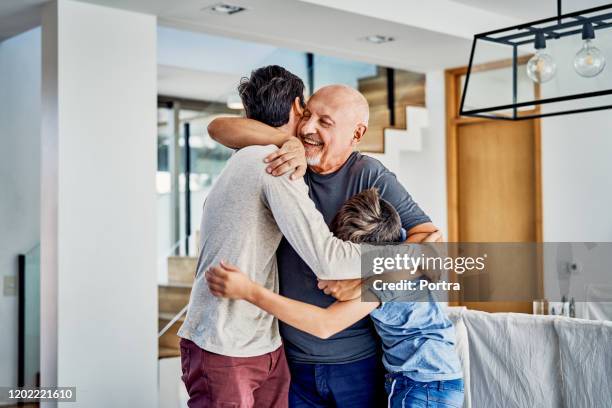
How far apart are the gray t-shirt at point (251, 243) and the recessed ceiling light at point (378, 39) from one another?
387 centimetres

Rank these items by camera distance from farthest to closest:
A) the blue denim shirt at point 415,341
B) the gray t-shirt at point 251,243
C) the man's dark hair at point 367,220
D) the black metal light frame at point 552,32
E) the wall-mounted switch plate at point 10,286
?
the wall-mounted switch plate at point 10,286 → the black metal light frame at point 552,32 → the blue denim shirt at point 415,341 → the man's dark hair at point 367,220 → the gray t-shirt at point 251,243

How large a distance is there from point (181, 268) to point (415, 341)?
4530 mm

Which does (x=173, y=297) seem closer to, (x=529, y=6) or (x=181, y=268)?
(x=181, y=268)

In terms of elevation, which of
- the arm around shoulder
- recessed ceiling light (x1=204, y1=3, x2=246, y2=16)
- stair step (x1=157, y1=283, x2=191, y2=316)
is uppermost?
recessed ceiling light (x1=204, y1=3, x2=246, y2=16)

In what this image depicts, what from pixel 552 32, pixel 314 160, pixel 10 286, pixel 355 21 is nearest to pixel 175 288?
pixel 10 286

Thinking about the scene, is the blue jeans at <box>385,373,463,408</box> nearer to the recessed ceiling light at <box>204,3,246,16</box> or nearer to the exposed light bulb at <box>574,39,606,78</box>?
the exposed light bulb at <box>574,39,606,78</box>

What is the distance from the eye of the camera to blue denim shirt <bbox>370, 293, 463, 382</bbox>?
193 cm

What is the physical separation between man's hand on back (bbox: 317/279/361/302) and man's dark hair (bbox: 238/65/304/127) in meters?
0.44

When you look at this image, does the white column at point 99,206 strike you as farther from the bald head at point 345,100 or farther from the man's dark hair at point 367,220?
the man's dark hair at point 367,220

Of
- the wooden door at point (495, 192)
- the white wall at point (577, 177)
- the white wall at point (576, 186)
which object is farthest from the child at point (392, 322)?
the wooden door at point (495, 192)

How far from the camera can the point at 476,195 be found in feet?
21.6

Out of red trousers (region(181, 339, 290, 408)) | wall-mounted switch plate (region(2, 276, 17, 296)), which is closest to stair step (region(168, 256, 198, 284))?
wall-mounted switch plate (region(2, 276, 17, 296))

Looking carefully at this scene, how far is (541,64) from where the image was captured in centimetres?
363

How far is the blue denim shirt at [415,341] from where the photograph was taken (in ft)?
6.35
